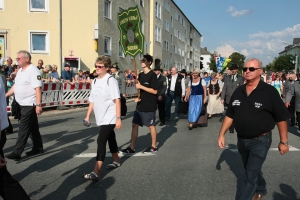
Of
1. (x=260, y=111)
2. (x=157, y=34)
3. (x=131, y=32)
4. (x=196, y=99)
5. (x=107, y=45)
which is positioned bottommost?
(x=196, y=99)

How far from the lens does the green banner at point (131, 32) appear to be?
289 inches

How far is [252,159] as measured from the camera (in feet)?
12.1

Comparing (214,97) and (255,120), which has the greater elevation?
(255,120)

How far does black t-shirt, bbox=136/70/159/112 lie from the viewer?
670cm

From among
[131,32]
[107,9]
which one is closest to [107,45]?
[107,9]

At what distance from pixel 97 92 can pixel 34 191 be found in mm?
1647

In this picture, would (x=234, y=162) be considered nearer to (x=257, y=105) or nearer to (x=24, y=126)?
(x=257, y=105)

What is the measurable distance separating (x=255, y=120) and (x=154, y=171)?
234cm

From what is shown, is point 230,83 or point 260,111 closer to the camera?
point 260,111

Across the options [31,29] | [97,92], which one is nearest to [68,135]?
[97,92]

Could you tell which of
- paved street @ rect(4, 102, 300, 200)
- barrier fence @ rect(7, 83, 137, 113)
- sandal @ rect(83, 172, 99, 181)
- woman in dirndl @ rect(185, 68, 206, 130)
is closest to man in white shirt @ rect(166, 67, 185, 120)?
woman in dirndl @ rect(185, 68, 206, 130)

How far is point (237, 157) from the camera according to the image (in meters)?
6.44

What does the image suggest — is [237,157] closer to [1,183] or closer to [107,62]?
[107,62]

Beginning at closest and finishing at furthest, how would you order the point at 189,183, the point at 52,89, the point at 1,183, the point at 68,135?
the point at 1,183, the point at 189,183, the point at 68,135, the point at 52,89
